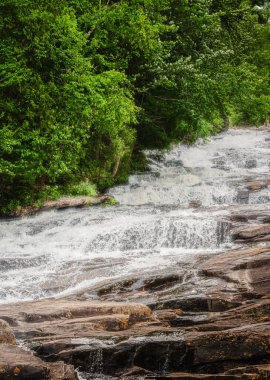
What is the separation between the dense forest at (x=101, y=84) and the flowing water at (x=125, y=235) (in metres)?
1.54

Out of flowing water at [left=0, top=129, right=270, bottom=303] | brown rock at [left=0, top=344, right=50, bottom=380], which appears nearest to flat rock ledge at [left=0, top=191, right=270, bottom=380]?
brown rock at [left=0, top=344, right=50, bottom=380]

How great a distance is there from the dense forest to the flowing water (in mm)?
1544

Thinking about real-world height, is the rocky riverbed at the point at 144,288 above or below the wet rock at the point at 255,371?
below

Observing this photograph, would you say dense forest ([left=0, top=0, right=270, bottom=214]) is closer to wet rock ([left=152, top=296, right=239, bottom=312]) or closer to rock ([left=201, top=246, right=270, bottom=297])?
rock ([left=201, top=246, right=270, bottom=297])

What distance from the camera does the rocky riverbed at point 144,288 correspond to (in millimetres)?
5773

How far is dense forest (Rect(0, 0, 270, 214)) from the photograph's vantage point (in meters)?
15.3

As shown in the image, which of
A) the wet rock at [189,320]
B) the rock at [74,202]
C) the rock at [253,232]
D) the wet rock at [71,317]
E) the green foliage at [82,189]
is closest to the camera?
the wet rock at [71,317]

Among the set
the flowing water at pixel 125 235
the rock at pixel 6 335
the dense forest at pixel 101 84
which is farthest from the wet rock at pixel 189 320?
the dense forest at pixel 101 84

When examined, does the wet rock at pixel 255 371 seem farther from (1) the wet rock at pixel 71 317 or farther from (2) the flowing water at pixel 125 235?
(2) the flowing water at pixel 125 235

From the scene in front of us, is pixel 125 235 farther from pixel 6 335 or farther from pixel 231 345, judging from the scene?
pixel 231 345

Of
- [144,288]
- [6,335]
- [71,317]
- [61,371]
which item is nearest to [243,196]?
[144,288]

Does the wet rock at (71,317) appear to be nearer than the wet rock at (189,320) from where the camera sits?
Yes

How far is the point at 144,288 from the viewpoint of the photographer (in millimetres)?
9555

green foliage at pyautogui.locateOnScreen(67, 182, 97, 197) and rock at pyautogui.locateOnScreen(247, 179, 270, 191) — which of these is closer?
green foliage at pyautogui.locateOnScreen(67, 182, 97, 197)
